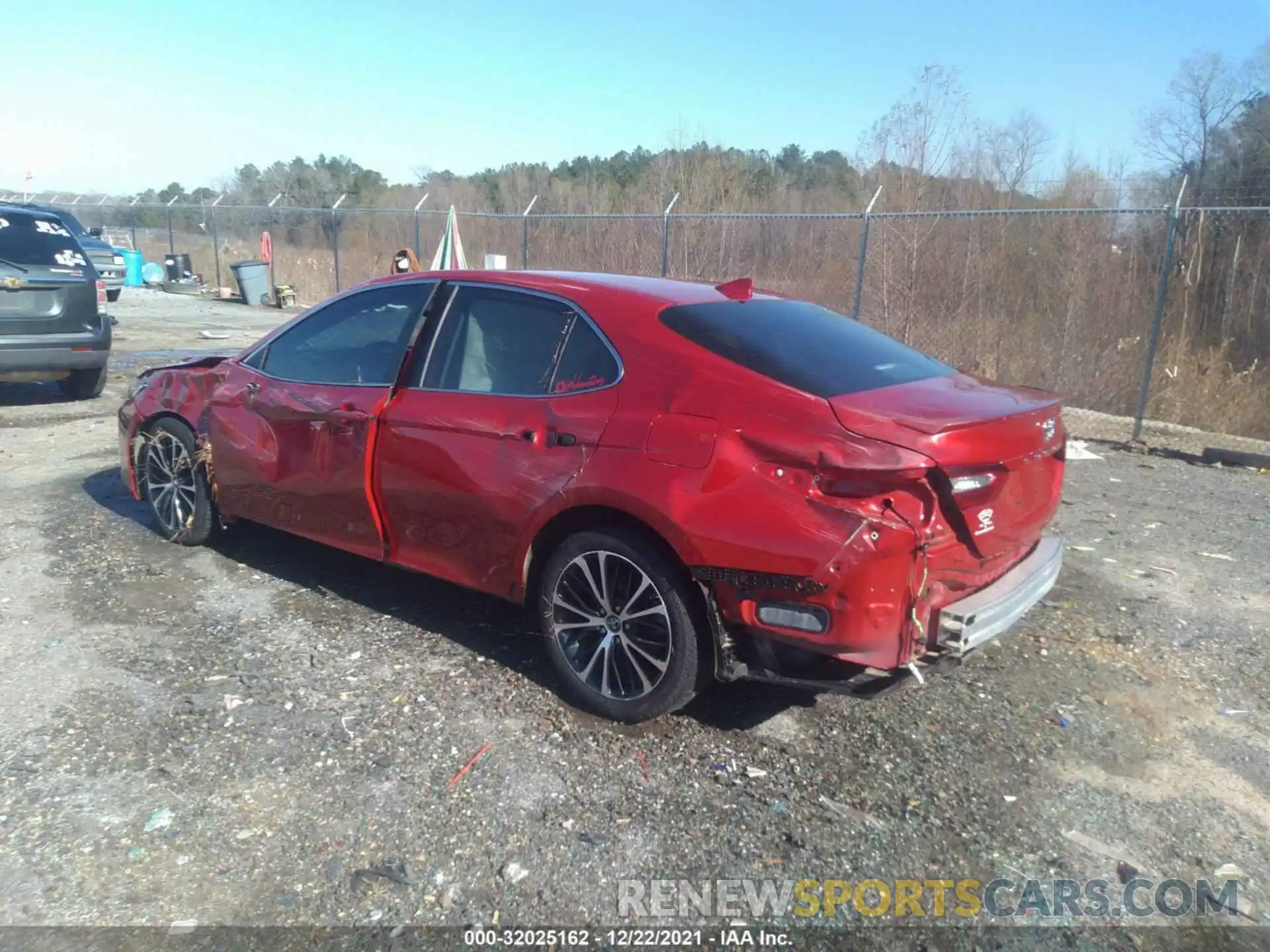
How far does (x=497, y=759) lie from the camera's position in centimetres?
337

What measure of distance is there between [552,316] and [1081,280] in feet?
29.2

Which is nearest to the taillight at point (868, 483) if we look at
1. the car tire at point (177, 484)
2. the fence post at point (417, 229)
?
the car tire at point (177, 484)

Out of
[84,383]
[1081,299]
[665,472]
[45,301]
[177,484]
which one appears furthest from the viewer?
[1081,299]

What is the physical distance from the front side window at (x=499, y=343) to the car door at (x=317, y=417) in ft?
0.75

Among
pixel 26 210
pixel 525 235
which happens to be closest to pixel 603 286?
pixel 26 210

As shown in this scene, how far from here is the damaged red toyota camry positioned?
3068 millimetres

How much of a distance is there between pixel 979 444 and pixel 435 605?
2.73 metres

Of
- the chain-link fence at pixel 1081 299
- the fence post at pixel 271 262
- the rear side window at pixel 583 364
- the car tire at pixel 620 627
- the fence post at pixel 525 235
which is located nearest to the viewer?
the car tire at pixel 620 627

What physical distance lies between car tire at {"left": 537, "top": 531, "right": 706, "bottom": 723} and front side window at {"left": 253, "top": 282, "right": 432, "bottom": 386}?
1323 millimetres

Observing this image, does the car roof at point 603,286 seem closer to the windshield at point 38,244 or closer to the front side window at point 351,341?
the front side window at point 351,341

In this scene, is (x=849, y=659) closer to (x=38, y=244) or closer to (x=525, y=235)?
(x=38, y=244)

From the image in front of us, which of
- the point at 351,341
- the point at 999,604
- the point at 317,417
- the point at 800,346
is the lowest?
the point at 999,604

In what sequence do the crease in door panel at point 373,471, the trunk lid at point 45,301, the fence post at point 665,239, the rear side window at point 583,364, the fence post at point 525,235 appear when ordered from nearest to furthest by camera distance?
the rear side window at point 583,364 → the crease in door panel at point 373,471 → the trunk lid at point 45,301 → the fence post at point 665,239 → the fence post at point 525,235

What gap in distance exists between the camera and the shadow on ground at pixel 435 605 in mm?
3816
